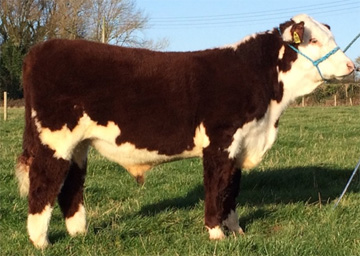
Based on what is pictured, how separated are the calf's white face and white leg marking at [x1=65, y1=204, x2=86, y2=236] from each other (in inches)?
104

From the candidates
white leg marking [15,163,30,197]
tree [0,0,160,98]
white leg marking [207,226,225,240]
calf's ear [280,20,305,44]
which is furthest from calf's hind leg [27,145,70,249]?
tree [0,0,160,98]

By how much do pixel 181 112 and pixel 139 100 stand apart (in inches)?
15.8

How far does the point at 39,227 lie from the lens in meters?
4.89

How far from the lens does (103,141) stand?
5109 mm

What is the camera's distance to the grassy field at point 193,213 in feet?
15.7

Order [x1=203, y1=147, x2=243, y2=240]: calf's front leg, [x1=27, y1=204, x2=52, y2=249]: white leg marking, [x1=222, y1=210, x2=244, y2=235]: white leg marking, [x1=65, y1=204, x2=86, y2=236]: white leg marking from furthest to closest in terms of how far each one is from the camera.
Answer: [x1=222, y1=210, x2=244, y2=235]: white leg marking
[x1=65, y1=204, x2=86, y2=236]: white leg marking
[x1=203, y1=147, x2=243, y2=240]: calf's front leg
[x1=27, y1=204, x2=52, y2=249]: white leg marking

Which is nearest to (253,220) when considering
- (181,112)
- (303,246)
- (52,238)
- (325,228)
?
(325,228)

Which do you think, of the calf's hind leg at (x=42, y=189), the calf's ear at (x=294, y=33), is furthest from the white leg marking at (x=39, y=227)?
the calf's ear at (x=294, y=33)

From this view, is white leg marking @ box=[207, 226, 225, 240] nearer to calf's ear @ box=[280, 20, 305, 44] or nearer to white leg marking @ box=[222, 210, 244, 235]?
white leg marking @ box=[222, 210, 244, 235]

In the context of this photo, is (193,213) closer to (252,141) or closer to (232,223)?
(232,223)

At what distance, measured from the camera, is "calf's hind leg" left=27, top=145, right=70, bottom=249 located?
489 centimetres

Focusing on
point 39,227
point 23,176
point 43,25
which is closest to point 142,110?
point 23,176

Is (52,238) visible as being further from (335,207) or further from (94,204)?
(335,207)

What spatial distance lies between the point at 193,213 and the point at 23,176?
190 cm
